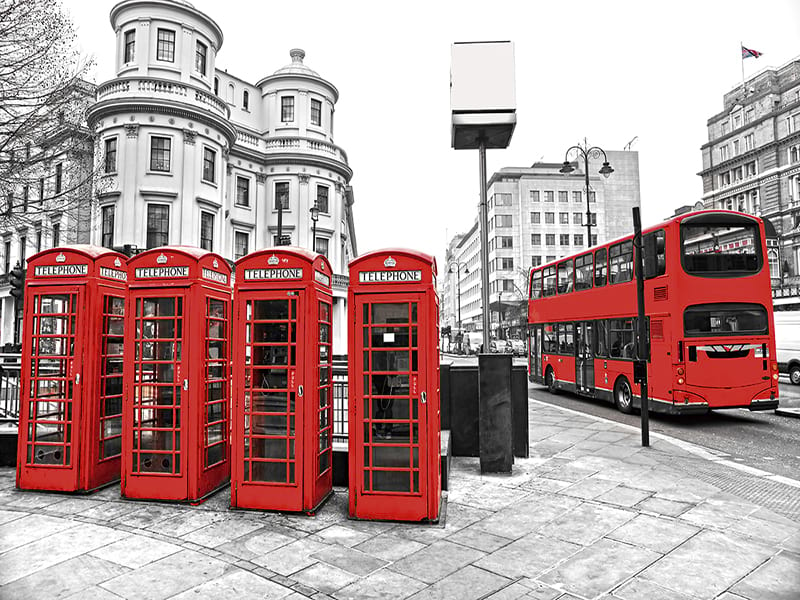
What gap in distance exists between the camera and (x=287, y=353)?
583 centimetres

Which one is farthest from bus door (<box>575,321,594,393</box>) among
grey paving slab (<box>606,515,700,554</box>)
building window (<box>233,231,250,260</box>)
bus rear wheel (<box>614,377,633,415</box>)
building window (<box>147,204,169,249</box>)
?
building window (<box>233,231,250,260</box>)

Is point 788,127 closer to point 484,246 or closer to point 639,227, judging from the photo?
point 639,227

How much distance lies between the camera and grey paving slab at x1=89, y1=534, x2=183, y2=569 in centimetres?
458

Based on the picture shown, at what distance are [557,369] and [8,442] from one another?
15.3 m

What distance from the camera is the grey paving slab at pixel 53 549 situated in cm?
441

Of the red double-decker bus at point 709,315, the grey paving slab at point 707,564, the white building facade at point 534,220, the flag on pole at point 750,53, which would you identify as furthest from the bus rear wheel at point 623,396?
the white building facade at point 534,220

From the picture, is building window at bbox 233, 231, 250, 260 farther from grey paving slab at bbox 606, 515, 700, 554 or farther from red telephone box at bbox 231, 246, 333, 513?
grey paving slab at bbox 606, 515, 700, 554

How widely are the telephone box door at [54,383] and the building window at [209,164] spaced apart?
2441 centimetres

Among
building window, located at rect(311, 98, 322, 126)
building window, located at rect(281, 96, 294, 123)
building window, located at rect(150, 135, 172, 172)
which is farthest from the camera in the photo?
building window, located at rect(311, 98, 322, 126)

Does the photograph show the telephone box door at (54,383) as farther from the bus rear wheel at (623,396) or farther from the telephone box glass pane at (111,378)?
the bus rear wheel at (623,396)

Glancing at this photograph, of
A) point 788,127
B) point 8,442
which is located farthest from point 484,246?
point 788,127

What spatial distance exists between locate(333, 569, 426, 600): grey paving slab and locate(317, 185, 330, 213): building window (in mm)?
35074

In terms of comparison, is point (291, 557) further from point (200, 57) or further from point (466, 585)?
point (200, 57)

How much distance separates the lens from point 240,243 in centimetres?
3541
